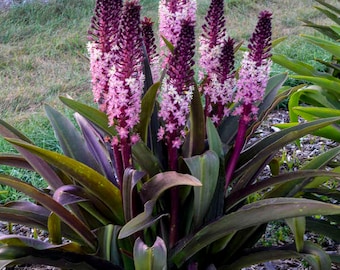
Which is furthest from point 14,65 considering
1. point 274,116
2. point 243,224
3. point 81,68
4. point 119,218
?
point 243,224

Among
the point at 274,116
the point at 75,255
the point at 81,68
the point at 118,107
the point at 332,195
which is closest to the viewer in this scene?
the point at 118,107

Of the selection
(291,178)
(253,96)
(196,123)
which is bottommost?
(291,178)

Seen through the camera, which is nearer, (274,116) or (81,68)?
(274,116)

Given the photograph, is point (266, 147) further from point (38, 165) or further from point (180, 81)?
point (38, 165)

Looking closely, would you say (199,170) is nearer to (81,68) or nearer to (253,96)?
(253,96)

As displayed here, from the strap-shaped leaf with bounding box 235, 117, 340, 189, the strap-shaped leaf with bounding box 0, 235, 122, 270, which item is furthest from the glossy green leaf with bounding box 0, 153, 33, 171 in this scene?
the strap-shaped leaf with bounding box 235, 117, 340, 189

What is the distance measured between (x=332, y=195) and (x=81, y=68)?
3.73m

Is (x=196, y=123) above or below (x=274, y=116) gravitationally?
above

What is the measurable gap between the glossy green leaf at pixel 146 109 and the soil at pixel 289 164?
89 centimetres

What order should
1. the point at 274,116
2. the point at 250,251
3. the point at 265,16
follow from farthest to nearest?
the point at 274,116 < the point at 250,251 < the point at 265,16

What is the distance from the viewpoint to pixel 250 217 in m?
1.76

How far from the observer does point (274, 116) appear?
420cm

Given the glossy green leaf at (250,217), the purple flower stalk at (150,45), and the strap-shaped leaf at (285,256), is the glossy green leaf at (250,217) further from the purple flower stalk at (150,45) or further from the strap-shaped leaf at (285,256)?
the purple flower stalk at (150,45)

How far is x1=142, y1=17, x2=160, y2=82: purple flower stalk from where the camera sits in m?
1.99
